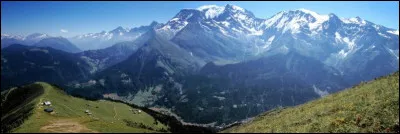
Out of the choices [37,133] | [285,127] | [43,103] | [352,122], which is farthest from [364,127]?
[43,103]

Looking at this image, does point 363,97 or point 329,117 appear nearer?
point 329,117

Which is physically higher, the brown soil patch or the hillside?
the hillside

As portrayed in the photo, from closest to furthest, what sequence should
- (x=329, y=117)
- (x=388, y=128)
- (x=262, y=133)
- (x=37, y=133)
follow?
1. (x=388, y=128)
2. (x=262, y=133)
3. (x=329, y=117)
4. (x=37, y=133)

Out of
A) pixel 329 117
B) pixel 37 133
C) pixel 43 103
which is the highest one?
pixel 329 117

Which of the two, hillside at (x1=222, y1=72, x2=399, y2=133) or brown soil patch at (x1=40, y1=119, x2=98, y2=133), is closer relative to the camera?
hillside at (x1=222, y1=72, x2=399, y2=133)

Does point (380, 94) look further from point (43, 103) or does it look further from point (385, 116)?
point (43, 103)

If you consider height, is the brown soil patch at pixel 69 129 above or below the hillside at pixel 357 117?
below

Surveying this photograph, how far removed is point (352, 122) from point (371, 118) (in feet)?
10.00

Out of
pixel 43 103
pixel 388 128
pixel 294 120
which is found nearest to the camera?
pixel 388 128

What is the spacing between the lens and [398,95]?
60594mm

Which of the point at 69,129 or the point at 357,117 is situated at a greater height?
the point at 357,117

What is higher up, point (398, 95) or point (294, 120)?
point (398, 95)

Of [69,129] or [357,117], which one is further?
[69,129]

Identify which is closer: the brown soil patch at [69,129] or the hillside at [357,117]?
the hillside at [357,117]
